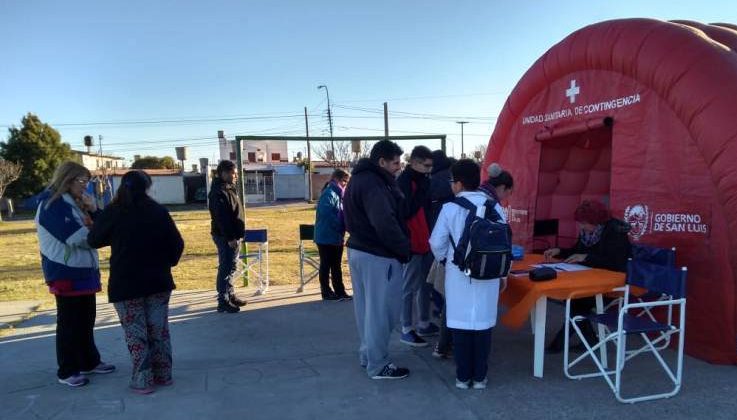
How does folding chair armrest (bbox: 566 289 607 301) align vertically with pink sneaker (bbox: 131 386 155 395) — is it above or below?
above

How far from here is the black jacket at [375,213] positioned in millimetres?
3477

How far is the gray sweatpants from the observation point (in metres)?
3.63

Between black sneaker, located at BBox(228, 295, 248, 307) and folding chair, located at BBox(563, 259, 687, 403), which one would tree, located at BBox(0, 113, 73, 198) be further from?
folding chair, located at BBox(563, 259, 687, 403)

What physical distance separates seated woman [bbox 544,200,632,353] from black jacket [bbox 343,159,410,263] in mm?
1635

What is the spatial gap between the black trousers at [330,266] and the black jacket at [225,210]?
1.11m

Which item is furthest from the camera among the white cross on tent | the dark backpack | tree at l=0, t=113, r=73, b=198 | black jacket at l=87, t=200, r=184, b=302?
tree at l=0, t=113, r=73, b=198

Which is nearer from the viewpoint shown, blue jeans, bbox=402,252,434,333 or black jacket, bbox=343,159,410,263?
black jacket, bbox=343,159,410,263

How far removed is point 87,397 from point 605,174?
6.01 metres

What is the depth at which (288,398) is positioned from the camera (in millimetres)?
3527

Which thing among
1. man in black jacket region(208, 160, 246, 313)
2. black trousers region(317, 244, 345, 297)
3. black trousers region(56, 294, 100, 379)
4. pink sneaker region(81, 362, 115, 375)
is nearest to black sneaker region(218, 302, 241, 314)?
man in black jacket region(208, 160, 246, 313)

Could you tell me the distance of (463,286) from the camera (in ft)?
11.1

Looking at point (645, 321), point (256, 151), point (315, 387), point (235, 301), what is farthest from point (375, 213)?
point (256, 151)

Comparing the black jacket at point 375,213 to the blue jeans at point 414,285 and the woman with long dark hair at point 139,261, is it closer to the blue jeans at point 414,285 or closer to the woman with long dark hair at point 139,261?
the blue jeans at point 414,285

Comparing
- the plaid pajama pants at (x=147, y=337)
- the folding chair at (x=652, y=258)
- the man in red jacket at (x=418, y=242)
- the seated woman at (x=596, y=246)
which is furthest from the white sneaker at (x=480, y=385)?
the plaid pajama pants at (x=147, y=337)
